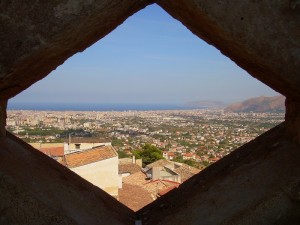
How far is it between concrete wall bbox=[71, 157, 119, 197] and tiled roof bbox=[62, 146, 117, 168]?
0.24 m

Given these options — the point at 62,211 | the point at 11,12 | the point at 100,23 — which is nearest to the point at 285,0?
the point at 100,23

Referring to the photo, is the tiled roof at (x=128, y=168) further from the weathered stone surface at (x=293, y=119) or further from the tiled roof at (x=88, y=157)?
the weathered stone surface at (x=293, y=119)

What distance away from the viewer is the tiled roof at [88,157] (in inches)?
763

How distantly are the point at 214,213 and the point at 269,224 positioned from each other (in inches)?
16.2

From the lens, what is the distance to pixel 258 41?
237 centimetres

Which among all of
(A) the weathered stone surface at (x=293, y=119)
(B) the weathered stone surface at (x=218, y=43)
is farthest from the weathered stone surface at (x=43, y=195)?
(A) the weathered stone surface at (x=293, y=119)

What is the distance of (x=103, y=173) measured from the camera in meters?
19.5

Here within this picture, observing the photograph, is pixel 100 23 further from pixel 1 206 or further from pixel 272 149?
pixel 272 149

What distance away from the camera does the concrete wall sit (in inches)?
747

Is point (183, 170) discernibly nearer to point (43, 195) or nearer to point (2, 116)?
point (2, 116)

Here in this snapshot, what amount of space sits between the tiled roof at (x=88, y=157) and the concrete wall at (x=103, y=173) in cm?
24

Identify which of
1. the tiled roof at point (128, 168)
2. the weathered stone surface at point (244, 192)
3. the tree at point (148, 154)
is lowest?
the tree at point (148, 154)

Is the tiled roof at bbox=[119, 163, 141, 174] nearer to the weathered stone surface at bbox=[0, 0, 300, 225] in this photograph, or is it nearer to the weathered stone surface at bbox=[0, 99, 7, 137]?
the weathered stone surface at bbox=[0, 99, 7, 137]

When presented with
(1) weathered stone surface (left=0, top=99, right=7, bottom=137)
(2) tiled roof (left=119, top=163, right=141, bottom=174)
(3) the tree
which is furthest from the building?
(3) the tree
